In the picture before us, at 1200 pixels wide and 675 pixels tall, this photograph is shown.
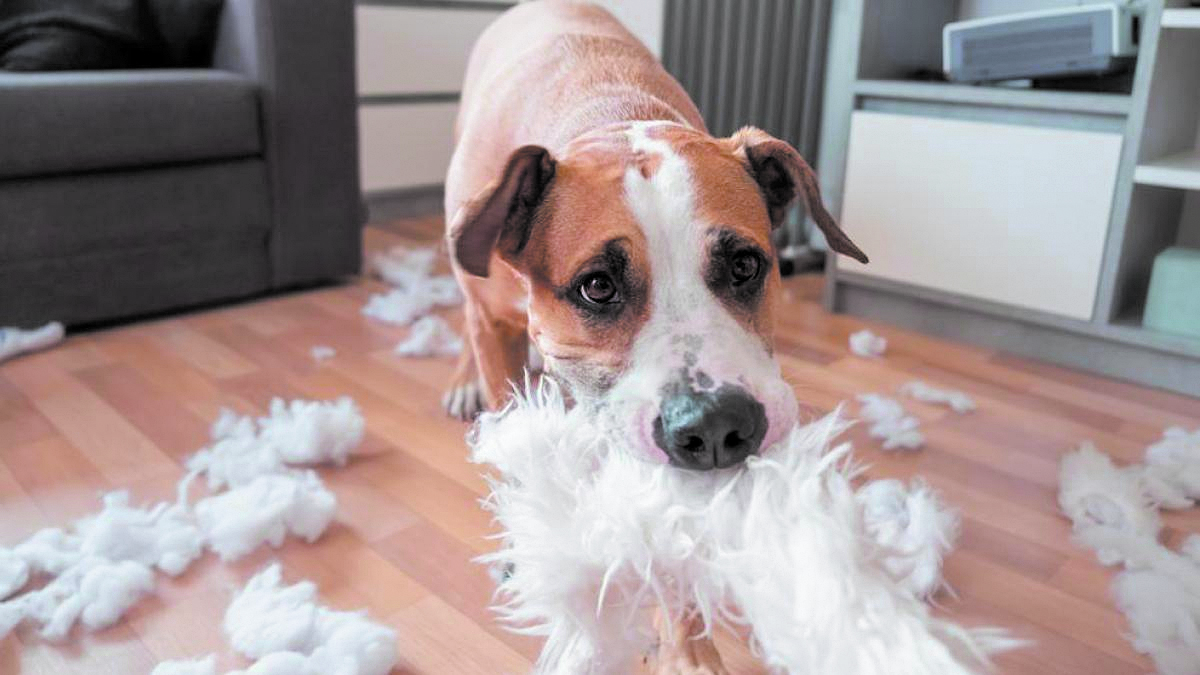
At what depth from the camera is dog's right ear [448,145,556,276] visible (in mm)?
1073

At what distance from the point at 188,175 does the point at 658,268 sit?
1707 mm

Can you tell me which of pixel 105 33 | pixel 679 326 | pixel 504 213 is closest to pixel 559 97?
pixel 504 213

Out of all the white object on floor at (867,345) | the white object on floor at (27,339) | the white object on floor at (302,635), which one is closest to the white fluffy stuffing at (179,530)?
the white object on floor at (302,635)

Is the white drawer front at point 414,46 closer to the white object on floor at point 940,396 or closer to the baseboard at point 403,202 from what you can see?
the baseboard at point 403,202

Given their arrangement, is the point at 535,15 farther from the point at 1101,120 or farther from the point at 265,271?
the point at 1101,120

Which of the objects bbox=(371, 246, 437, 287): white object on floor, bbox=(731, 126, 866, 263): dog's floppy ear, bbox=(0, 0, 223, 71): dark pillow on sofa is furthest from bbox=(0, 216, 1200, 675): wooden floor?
bbox=(0, 0, 223, 71): dark pillow on sofa

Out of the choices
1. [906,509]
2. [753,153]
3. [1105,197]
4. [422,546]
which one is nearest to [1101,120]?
[1105,197]

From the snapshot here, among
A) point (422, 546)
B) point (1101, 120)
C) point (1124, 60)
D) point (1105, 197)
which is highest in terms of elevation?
point (1124, 60)

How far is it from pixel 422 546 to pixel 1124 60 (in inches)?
72.1

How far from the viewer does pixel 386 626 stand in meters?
1.16

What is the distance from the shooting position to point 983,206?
7.07 feet

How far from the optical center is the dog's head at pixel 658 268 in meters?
0.88

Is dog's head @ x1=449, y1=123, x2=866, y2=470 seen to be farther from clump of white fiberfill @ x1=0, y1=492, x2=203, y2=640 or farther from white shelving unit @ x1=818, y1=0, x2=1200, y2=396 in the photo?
white shelving unit @ x1=818, y1=0, x2=1200, y2=396

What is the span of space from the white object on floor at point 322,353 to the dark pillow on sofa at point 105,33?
1.03 meters
